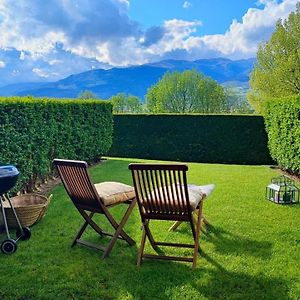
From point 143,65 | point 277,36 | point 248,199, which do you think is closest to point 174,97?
point 277,36

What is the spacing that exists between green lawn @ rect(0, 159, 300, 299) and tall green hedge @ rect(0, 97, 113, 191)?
1377mm

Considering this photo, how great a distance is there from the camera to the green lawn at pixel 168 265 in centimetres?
324

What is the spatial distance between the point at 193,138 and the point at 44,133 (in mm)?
7352

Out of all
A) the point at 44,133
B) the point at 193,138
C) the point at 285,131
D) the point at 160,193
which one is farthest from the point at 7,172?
the point at 193,138

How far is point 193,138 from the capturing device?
45.6ft

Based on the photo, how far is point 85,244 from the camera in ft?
13.8

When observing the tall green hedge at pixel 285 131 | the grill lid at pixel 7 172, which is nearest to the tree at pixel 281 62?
the tall green hedge at pixel 285 131

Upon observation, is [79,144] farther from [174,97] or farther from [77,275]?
[174,97]

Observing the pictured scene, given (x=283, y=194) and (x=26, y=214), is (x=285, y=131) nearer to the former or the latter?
(x=283, y=194)

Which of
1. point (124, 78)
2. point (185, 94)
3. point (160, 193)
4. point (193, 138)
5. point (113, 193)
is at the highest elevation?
point (124, 78)

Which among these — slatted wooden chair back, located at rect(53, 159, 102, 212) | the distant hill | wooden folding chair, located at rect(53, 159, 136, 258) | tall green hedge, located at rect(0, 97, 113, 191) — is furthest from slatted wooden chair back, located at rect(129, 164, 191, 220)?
the distant hill

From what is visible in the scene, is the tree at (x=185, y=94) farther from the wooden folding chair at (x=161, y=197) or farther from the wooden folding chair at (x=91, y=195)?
the wooden folding chair at (x=161, y=197)

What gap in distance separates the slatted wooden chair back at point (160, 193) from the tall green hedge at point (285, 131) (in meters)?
5.96

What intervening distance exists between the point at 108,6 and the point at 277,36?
37.1ft
